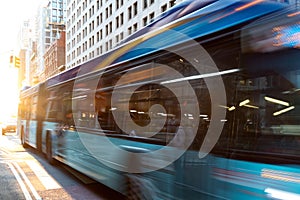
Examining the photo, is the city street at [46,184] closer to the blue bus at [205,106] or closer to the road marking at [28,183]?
the road marking at [28,183]

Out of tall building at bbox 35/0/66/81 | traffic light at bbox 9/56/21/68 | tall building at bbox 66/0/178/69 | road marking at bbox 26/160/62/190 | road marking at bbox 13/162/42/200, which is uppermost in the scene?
tall building at bbox 35/0/66/81

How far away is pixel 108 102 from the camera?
6.35 meters

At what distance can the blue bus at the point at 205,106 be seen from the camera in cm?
278

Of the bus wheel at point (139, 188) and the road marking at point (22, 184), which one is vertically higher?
the bus wheel at point (139, 188)

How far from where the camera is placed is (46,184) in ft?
27.7

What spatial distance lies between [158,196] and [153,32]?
2.23m

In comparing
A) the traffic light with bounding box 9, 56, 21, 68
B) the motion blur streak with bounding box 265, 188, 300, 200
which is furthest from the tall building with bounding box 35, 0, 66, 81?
the motion blur streak with bounding box 265, 188, 300, 200

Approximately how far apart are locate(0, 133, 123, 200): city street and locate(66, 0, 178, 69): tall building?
1053 inches

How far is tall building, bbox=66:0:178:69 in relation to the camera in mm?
41469

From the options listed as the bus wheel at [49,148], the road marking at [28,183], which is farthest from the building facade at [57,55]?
the road marking at [28,183]

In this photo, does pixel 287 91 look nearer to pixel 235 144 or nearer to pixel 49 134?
pixel 235 144

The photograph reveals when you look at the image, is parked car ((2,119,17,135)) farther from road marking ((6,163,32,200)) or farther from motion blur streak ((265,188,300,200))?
motion blur streak ((265,188,300,200))

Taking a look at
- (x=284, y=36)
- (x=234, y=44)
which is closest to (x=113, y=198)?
(x=234, y=44)

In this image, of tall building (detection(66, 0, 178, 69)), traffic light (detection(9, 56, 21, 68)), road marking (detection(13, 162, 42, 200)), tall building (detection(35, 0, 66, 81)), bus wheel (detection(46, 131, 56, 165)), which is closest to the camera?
road marking (detection(13, 162, 42, 200))
